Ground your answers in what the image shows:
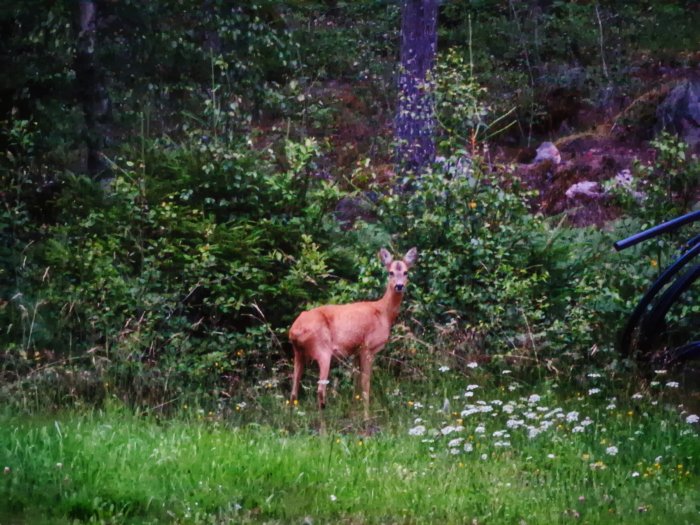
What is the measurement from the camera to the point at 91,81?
15.2m

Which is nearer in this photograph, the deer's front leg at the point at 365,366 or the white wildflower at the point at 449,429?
the white wildflower at the point at 449,429

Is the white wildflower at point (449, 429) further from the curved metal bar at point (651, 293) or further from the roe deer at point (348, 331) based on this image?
the curved metal bar at point (651, 293)

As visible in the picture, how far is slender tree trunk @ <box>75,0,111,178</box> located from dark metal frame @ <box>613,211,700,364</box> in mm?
8330

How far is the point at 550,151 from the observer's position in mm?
20859

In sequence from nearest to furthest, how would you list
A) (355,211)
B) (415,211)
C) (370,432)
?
(370,432) < (415,211) < (355,211)

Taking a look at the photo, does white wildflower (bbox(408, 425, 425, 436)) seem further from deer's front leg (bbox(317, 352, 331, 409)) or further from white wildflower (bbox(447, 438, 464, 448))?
deer's front leg (bbox(317, 352, 331, 409))

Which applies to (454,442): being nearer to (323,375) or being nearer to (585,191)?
(323,375)

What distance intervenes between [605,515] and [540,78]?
65.3 ft

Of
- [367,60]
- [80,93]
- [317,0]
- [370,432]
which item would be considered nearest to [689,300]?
[370,432]

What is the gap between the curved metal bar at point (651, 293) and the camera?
28.6ft

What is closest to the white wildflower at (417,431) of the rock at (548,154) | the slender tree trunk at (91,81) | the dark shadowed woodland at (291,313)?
the dark shadowed woodland at (291,313)

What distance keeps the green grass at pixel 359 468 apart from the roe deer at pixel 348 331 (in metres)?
0.79

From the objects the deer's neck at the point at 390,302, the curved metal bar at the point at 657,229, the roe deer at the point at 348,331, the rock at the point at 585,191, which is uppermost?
the curved metal bar at the point at 657,229

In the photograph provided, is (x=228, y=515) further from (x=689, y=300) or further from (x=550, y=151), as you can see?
(x=550, y=151)
